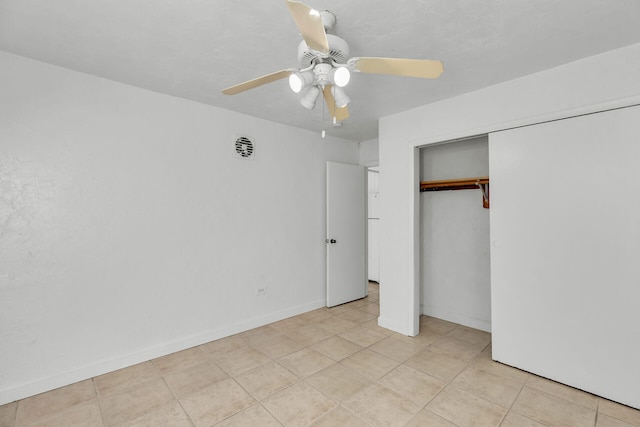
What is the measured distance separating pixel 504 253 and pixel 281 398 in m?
2.27

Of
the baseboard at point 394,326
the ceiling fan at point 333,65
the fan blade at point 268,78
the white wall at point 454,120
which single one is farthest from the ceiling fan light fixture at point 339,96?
the baseboard at point 394,326

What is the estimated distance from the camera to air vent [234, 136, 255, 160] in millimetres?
3290

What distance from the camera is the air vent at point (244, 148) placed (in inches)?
130

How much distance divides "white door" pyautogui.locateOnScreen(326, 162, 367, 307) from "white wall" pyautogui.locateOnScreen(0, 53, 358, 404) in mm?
708

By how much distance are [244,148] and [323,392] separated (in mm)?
2592

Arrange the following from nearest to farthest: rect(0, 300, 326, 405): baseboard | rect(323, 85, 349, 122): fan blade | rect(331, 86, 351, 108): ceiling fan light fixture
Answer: rect(331, 86, 351, 108): ceiling fan light fixture
rect(323, 85, 349, 122): fan blade
rect(0, 300, 326, 405): baseboard

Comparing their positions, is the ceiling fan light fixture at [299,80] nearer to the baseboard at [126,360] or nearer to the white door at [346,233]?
the white door at [346,233]

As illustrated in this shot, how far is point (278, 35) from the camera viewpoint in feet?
6.05

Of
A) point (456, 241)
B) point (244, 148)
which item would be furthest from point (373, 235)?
point (244, 148)

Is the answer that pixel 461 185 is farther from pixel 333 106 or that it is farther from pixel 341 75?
pixel 341 75

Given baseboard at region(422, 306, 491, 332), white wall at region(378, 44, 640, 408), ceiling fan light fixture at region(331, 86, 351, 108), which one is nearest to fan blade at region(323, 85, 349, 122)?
ceiling fan light fixture at region(331, 86, 351, 108)

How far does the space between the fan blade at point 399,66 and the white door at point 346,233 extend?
2581mm

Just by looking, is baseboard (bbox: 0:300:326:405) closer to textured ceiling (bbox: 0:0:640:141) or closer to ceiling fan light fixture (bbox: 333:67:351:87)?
textured ceiling (bbox: 0:0:640:141)

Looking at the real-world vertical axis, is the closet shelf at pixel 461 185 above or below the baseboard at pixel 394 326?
above
